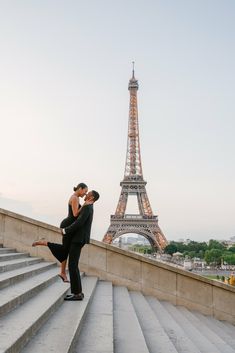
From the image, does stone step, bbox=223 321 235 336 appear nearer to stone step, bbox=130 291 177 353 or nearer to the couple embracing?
stone step, bbox=130 291 177 353

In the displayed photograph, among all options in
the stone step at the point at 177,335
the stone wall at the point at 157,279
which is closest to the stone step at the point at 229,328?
the stone wall at the point at 157,279

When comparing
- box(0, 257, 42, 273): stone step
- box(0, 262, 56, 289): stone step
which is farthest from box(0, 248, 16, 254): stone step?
box(0, 262, 56, 289): stone step

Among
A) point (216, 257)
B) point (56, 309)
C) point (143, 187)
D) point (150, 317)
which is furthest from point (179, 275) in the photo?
point (216, 257)

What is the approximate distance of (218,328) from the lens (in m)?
8.01

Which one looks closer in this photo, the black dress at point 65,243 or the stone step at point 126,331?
the stone step at point 126,331

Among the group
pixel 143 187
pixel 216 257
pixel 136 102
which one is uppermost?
pixel 136 102

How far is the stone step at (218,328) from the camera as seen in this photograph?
23.1 ft

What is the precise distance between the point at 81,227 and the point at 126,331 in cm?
144

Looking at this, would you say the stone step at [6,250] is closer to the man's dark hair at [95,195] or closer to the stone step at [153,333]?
the stone step at [153,333]

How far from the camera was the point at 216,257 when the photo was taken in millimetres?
105750

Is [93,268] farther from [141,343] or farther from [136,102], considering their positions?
[136,102]

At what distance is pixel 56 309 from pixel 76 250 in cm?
84

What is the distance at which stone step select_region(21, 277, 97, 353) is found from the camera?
12.1 feet

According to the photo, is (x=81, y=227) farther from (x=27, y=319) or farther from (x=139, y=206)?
(x=139, y=206)
